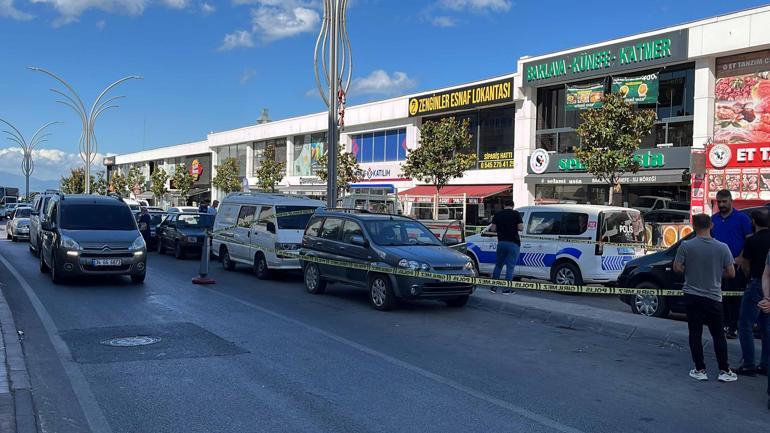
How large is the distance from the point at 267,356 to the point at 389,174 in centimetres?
3444

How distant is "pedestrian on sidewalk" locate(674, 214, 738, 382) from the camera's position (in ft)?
22.6

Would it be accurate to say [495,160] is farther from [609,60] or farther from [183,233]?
[183,233]

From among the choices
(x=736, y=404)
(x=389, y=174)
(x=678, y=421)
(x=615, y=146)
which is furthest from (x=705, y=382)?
(x=389, y=174)

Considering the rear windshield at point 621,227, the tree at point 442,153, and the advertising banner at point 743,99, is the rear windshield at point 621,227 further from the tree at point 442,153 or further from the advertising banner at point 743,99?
the tree at point 442,153

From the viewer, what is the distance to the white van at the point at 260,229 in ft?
50.5

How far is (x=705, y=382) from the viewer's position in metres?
7.06

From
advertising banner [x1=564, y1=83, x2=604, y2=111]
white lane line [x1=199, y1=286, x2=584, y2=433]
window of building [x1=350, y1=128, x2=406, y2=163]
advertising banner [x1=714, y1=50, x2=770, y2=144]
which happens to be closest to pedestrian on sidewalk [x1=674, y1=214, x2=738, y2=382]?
white lane line [x1=199, y1=286, x2=584, y2=433]

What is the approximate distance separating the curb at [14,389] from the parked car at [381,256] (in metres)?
5.43

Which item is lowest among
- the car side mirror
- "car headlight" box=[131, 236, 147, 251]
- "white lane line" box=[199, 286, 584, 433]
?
"white lane line" box=[199, 286, 584, 433]

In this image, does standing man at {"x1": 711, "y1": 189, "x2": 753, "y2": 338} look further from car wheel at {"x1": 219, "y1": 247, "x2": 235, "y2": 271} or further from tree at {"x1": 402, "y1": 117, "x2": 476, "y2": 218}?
tree at {"x1": 402, "y1": 117, "x2": 476, "y2": 218}

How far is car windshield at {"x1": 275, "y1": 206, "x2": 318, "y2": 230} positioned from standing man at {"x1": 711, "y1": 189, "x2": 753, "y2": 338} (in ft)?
31.1

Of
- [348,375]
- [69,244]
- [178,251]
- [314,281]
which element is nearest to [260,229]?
[314,281]

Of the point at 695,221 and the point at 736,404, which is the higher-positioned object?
the point at 695,221

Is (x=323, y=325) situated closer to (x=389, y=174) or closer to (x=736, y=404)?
(x=736, y=404)
